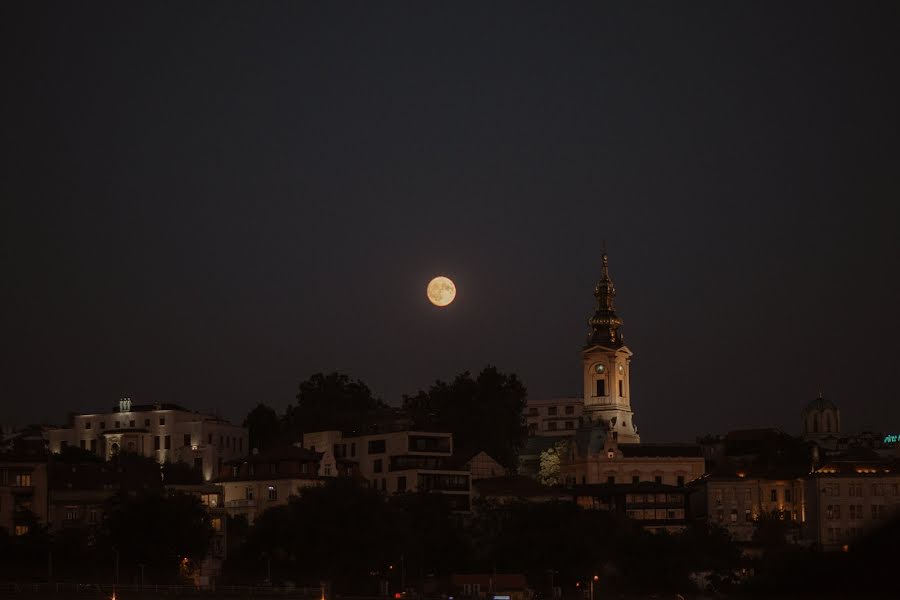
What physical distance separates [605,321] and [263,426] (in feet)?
122

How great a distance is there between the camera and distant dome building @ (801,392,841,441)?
551 ft

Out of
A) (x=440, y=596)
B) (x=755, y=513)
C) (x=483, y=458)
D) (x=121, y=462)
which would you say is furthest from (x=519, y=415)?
(x=440, y=596)

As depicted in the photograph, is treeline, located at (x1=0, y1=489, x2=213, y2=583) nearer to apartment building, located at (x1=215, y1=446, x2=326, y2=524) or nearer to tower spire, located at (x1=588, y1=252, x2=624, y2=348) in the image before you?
apartment building, located at (x1=215, y1=446, x2=326, y2=524)

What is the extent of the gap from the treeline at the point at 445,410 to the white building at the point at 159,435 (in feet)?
26.7

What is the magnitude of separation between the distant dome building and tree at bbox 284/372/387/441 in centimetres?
4758

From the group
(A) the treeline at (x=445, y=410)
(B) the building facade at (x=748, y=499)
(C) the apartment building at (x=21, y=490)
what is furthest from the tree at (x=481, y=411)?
(C) the apartment building at (x=21, y=490)

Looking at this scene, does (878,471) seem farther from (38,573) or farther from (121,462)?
(38,573)

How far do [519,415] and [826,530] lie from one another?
40.8 metres

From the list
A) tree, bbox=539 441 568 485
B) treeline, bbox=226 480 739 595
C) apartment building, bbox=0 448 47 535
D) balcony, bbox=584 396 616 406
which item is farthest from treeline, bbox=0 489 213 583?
balcony, bbox=584 396 616 406

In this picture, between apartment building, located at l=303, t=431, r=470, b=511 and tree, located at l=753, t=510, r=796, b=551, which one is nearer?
tree, located at l=753, t=510, r=796, b=551

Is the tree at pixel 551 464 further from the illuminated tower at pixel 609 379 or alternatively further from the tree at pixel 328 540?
→ the tree at pixel 328 540

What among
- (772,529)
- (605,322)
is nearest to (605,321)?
(605,322)

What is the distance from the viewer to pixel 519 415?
157m

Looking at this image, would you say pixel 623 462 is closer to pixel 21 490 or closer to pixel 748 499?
pixel 748 499
